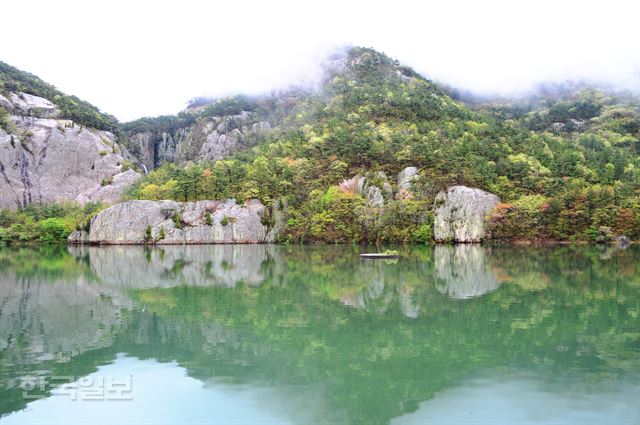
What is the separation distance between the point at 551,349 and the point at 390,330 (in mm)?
3580

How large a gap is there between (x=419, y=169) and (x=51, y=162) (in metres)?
57.2

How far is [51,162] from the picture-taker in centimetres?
7850

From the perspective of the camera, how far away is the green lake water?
7805 millimetres

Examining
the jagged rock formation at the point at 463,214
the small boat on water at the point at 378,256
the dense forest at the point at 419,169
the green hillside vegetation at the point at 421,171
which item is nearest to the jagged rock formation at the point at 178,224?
the dense forest at the point at 419,169

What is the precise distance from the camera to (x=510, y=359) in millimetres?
9977

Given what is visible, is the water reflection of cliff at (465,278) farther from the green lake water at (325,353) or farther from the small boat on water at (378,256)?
the small boat on water at (378,256)

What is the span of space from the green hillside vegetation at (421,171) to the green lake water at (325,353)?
31392 mm

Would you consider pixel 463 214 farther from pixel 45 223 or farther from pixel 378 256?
pixel 45 223

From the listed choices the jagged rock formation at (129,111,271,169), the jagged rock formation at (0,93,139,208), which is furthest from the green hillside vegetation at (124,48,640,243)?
the jagged rock formation at (0,93,139,208)

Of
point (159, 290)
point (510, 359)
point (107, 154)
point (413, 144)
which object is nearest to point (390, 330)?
point (510, 359)

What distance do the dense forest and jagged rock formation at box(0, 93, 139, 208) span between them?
1105 centimetres

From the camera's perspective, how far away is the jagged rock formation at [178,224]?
5650 centimetres

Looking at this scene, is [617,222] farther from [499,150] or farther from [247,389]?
[247,389]

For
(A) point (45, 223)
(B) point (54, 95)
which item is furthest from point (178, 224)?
(B) point (54, 95)
